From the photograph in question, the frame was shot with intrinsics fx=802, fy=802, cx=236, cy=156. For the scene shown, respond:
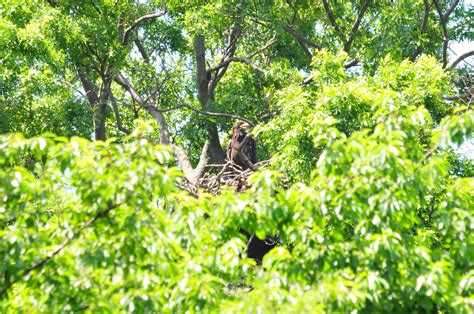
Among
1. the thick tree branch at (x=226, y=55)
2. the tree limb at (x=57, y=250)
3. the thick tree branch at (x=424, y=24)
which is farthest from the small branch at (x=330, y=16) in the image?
the tree limb at (x=57, y=250)

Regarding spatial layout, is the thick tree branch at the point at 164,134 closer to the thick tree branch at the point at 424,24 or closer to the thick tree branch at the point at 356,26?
the thick tree branch at the point at 356,26

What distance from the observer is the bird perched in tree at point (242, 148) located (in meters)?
15.9

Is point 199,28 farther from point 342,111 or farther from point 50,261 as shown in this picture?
point 50,261

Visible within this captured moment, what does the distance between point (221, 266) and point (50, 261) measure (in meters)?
1.48

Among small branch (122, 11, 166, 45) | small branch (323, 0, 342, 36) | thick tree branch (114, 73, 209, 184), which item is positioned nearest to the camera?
small branch (323, 0, 342, 36)

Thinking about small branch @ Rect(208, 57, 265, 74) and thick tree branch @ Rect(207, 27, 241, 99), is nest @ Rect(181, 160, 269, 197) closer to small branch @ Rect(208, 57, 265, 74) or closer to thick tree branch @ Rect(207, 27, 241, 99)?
small branch @ Rect(208, 57, 265, 74)

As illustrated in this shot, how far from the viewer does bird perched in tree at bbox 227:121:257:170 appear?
15.9 metres

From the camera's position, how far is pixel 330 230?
7.66 meters

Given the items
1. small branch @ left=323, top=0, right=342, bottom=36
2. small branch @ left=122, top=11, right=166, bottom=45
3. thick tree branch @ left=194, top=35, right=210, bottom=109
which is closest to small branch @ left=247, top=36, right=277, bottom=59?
thick tree branch @ left=194, top=35, right=210, bottom=109

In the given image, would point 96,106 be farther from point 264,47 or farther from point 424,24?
point 424,24

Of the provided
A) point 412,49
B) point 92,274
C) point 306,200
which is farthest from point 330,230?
point 412,49

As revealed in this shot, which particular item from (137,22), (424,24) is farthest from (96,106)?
(424,24)

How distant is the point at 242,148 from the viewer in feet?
52.9

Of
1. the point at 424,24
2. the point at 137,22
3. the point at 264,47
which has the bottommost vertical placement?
the point at 424,24
